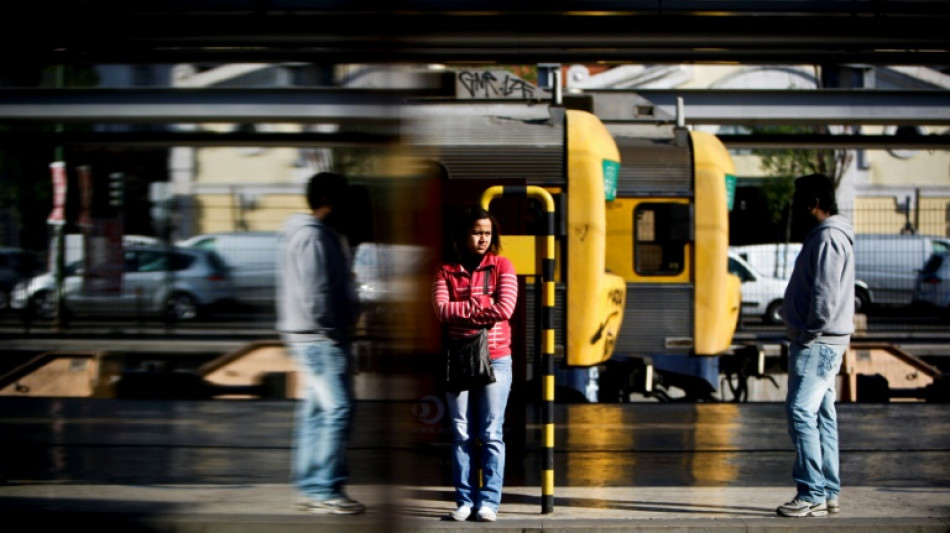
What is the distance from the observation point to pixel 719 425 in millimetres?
9969

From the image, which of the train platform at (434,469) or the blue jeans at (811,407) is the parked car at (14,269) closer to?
the train platform at (434,469)

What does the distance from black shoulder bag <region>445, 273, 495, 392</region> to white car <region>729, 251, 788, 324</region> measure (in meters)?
14.1

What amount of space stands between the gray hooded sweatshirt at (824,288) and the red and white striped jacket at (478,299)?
150cm

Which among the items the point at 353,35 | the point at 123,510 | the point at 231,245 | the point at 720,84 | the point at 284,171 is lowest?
the point at 123,510

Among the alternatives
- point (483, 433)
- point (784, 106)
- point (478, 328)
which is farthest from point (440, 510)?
point (784, 106)

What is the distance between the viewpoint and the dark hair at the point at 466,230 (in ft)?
19.6

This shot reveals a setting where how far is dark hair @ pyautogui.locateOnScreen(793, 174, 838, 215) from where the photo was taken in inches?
242

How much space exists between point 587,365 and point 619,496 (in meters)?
3.12

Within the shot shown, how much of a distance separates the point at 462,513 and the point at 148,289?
3544 mm

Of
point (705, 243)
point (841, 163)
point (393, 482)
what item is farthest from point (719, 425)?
point (841, 163)

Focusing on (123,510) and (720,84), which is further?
(720,84)

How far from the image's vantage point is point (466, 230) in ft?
19.6

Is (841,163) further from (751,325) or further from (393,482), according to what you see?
(393,482)

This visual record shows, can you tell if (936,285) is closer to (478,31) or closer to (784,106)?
(784,106)
